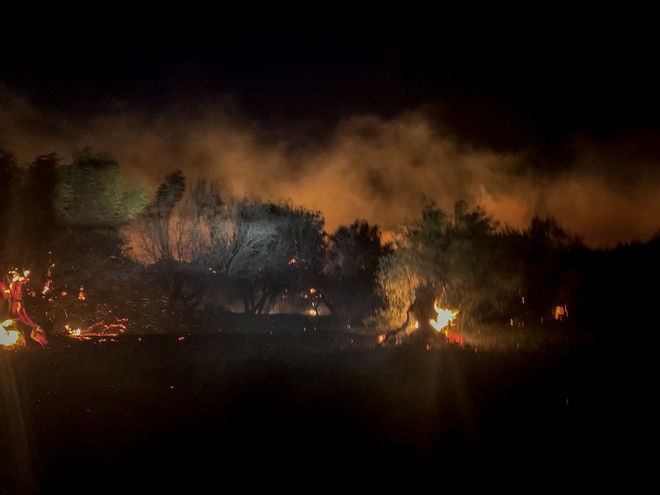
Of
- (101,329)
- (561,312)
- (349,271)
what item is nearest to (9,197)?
(101,329)

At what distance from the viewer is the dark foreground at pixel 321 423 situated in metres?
6.25

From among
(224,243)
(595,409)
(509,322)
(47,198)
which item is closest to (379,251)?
(224,243)

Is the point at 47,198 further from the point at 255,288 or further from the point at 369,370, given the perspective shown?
the point at 255,288

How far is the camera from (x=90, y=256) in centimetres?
2280

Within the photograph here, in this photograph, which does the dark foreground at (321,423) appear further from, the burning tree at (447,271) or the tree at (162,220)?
the tree at (162,220)

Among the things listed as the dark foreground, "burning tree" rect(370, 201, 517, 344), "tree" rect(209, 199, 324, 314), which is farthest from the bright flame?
"tree" rect(209, 199, 324, 314)

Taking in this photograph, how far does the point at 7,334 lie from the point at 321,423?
13.3 metres

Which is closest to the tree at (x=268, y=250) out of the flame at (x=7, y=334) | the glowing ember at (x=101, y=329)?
the glowing ember at (x=101, y=329)

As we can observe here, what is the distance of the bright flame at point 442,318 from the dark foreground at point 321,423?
5464mm

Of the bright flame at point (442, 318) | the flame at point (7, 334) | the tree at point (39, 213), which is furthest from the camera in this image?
the bright flame at point (442, 318)

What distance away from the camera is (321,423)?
27.1 ft

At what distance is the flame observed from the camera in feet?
54.7

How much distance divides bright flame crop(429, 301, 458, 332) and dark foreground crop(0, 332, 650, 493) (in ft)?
17.9

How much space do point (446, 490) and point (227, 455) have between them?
2794mm
